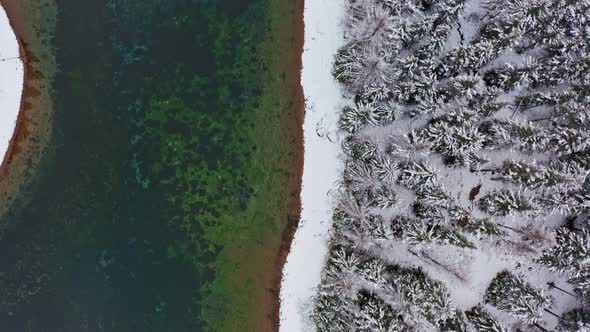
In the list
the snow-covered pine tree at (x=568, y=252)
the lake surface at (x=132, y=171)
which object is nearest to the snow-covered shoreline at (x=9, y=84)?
A: the lake surface at (x=132, y=171)

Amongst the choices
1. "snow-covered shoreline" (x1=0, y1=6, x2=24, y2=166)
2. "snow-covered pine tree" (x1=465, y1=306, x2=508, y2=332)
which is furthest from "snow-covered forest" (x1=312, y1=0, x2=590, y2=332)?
"snow-covered shoreline" (x1=0, y1=6, x2=24, y2=166)

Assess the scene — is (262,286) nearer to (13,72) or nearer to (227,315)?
(227,315)

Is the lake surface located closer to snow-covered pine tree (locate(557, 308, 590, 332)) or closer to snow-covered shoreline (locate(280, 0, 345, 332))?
snow-covered shoreline (locate(280, 0, 345, 332))

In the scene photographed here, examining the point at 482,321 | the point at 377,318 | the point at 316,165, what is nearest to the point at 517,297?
the point at 482,321

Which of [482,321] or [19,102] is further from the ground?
[19,102]

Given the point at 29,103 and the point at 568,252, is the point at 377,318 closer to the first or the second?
the point at 568,252
